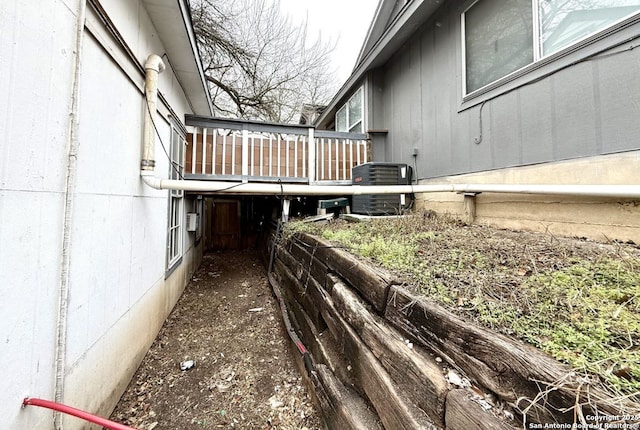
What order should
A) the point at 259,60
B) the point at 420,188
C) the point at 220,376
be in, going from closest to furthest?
the point at 220,376 < the point at 420,188 < the point at 259,60

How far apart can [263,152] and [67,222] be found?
377cm

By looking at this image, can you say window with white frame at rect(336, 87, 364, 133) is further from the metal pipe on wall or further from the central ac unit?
the metal pipe on wall

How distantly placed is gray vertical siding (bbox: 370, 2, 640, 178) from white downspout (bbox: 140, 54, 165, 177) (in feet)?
13.1

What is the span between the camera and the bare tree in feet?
25.1

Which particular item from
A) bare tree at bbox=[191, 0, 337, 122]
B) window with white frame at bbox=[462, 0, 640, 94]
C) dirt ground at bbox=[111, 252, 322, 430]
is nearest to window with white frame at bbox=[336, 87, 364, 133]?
window with white frame at bbox=[462, 0, 640, 94]

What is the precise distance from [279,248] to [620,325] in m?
4.34

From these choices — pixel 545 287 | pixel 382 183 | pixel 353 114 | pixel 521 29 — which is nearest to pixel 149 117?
pixel 382 183

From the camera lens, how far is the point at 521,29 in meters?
2.98

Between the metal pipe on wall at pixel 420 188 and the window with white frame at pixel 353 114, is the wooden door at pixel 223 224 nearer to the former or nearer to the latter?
the window with white frame at pixel 353 114

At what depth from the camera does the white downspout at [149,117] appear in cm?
253

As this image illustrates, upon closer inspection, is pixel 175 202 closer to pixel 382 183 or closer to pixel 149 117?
pixel 149 117

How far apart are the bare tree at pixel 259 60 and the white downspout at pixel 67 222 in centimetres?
744

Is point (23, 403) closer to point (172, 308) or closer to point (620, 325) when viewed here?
point (620, 325)

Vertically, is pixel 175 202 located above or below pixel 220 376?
above
